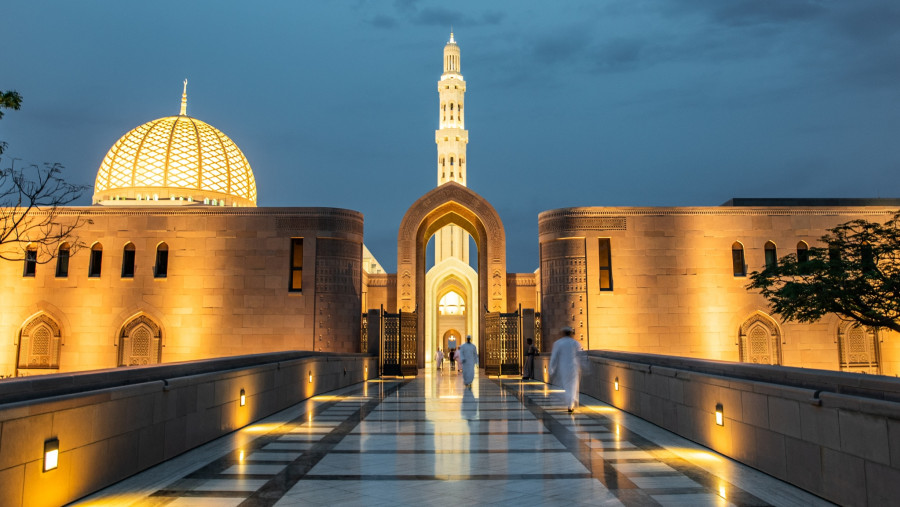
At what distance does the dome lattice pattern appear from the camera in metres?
30.2

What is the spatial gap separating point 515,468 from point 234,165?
2890 cm

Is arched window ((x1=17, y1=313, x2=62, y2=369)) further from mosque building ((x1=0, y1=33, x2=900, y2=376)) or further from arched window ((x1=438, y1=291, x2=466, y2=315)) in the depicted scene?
arched window ((x1=438, y1=291, x2=466, y2=315))

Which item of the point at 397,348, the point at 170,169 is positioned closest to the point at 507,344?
the point at 397,348

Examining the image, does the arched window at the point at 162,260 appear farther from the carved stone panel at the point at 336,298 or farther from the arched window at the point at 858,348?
the arched window at the point at 858,348

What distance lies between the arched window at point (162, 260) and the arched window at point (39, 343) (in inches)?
142

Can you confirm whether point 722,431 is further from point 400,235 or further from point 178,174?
point 178,174

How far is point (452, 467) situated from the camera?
6.52 meters

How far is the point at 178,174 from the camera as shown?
30.3 meters

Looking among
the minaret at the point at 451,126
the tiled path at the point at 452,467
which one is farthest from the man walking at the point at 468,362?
the minaret at the point at 451,126

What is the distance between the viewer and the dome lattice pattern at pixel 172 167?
99.0 feet

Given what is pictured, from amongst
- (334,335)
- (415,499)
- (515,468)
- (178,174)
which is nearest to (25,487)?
(415,499)

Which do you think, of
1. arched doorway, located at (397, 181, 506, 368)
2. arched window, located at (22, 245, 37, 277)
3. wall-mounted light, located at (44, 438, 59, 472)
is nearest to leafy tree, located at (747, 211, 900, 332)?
arched doorway, located at (397, 181, 506, 368)

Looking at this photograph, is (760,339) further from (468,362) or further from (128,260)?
(128,260)

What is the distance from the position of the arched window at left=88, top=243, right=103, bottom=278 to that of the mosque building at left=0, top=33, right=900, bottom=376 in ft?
0.17
